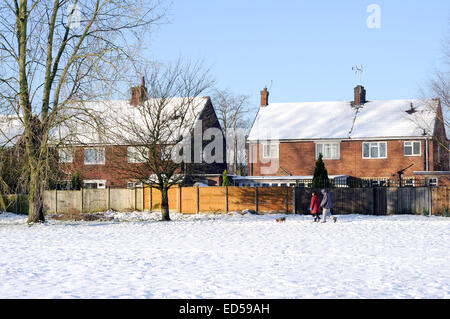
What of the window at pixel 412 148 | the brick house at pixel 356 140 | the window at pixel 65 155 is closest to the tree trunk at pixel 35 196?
the window at pixel 65 155

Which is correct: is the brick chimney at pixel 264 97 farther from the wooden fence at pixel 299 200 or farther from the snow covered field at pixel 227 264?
the snow covered field at pixel 227 264

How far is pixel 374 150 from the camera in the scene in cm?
4578

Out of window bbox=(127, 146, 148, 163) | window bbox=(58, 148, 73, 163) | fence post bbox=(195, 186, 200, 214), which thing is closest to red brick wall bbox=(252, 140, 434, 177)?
fence post bbox=(195, 186, 200, 214)

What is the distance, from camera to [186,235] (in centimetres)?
2106

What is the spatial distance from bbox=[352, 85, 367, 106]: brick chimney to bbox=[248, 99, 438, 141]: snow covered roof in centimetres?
49

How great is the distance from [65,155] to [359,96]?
32386 millimetres

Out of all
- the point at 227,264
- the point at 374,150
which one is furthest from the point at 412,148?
the point at 227,264

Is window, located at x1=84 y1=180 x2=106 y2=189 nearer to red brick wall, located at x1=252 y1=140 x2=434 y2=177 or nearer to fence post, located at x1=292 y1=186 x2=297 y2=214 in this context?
red brick wall, located at x1=252 y1=140 x2=434 y2=177

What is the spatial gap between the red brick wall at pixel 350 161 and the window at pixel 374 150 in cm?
33

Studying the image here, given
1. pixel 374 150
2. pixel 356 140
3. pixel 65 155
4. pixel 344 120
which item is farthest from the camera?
pixel 344 120

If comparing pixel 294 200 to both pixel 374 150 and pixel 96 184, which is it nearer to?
pixel 374 150

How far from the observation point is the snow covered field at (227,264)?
9656mm
